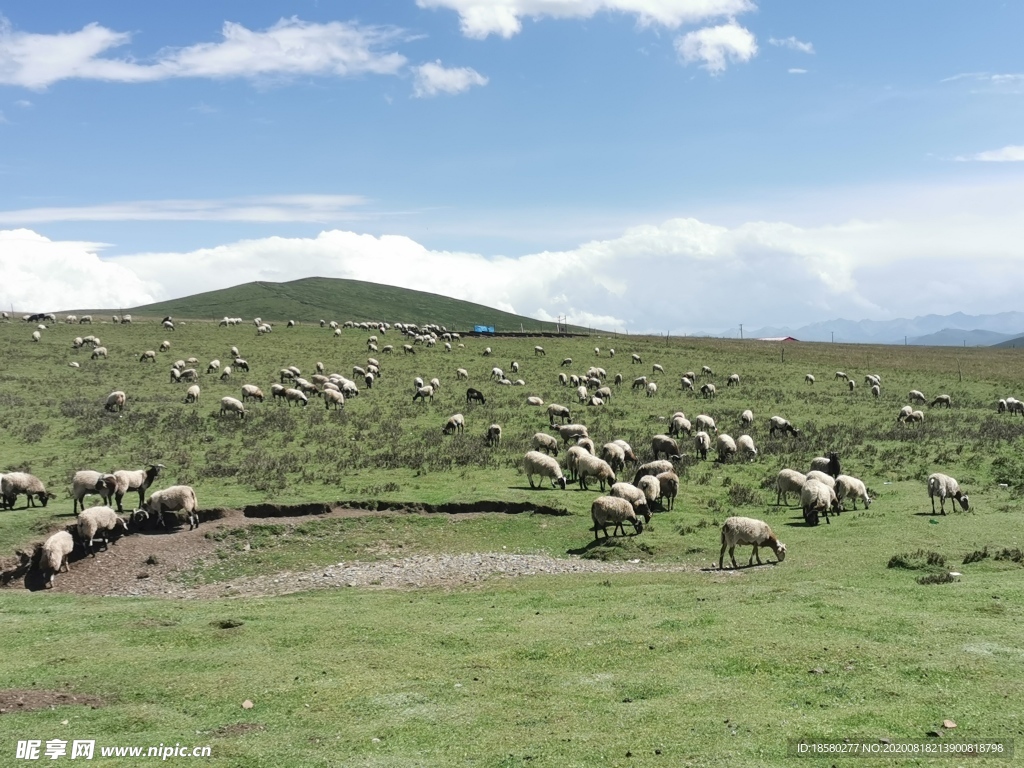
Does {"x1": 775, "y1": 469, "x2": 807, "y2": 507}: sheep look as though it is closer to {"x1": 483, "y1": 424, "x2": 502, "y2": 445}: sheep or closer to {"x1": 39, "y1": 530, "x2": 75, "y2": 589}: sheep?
{"x1": 483, "y1": 424, "x2": 502, "y2": 445}: sheep

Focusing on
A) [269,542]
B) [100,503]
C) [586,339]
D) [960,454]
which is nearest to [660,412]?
[960,454]

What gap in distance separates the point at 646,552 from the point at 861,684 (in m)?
11.5

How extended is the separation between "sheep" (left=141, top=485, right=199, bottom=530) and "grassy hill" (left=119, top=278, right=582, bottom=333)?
13162 cm

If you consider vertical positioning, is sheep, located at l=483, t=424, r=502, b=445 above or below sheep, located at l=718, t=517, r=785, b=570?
above

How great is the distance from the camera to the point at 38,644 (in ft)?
47.0

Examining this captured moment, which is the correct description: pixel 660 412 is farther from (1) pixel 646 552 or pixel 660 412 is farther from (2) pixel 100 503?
(2) pixel 100 503

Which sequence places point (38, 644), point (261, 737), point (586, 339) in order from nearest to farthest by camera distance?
point (261, 737)
point (38, 644)
point (586, 339)

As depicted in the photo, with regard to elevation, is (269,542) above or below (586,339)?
below

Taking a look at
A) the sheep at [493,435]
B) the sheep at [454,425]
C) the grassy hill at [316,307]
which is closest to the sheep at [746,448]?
the sheep at [493,435]

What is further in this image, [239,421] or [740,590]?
[239,421]

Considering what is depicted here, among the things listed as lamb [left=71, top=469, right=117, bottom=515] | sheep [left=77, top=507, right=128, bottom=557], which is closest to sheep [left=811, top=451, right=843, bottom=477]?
sheep [left=77, top=507, right=128, bottom=557]

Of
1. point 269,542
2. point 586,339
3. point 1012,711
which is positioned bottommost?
point 269,542

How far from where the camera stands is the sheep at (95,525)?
2153 cm

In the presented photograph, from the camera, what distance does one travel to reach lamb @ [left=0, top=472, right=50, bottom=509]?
81.1 ft
